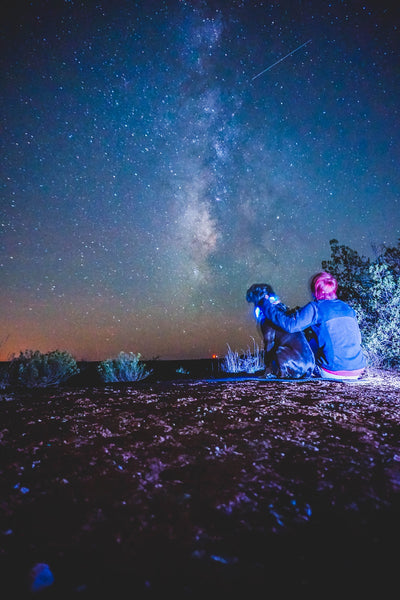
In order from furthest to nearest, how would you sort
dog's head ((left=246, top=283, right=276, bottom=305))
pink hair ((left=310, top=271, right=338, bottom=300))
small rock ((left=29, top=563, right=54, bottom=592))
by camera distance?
dog's head ((left=246, top=283, right=276, bottom=305)), pink hair ((left=310, top=271, right=338, bottom=300)), small rock ((left=29, top=563, right=54, bottom=592))

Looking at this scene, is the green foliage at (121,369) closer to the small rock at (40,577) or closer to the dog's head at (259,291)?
the dog's head at (259,291)

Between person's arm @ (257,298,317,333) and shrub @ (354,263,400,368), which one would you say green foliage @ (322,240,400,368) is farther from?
person's arm @ (257,298,317,333)

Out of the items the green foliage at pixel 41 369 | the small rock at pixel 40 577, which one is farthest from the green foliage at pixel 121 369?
the small rock at pixel 40 577

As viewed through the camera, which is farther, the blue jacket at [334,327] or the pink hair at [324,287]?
the pink hair at [324,287]

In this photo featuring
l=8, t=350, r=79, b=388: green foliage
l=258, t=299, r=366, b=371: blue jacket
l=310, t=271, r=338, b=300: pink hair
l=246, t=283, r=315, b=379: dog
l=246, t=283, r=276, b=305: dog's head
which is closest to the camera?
l=258, t=299, r=366, b=371: blue jacket

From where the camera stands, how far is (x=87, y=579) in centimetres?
76

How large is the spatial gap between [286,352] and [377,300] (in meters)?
5.09

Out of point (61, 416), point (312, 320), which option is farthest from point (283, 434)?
point (312, 320)

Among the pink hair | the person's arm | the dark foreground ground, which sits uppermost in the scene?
the pink hair

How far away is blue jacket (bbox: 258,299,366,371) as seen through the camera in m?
3.79

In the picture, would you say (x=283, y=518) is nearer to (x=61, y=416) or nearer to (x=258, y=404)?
(x=258, y=404)

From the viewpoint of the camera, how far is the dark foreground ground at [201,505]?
76 centimetres

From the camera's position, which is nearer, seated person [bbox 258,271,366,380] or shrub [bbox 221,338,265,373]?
seated person [bbox 258,271,366,380]

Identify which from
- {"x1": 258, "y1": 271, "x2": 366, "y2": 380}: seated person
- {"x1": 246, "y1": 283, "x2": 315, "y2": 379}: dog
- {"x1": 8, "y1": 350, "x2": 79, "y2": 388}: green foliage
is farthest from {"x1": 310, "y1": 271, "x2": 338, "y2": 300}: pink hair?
{"x1": 8, "y1": 350, "x2": 79, "y2": 388}: green foliage
